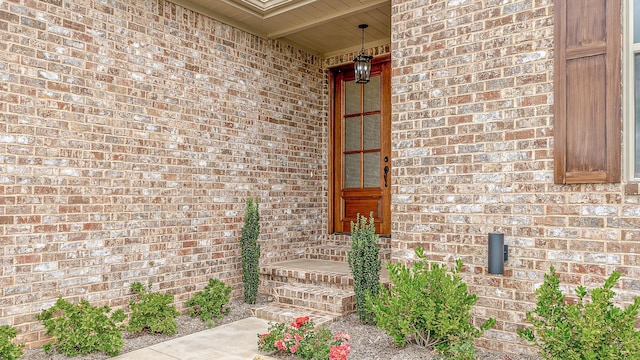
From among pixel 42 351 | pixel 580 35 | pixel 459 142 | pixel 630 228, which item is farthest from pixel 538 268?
pixel 42 351

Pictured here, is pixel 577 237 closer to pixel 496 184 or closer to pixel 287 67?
pixel 496 184

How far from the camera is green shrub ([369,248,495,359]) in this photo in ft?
10.5

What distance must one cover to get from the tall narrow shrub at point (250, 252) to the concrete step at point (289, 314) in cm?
39

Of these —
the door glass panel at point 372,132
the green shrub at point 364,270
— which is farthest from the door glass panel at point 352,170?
the green shrub at point 364,270

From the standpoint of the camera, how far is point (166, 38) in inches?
188

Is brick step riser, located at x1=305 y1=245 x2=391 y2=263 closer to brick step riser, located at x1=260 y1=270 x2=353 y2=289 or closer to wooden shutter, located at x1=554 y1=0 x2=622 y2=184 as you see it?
brick step riser, located at x1=260 y1=270 x2=353 y2=289

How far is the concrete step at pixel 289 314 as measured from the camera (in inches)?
169

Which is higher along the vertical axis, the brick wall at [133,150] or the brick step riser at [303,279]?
the brick wall at [133,150]

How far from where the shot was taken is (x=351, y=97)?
21.6ft

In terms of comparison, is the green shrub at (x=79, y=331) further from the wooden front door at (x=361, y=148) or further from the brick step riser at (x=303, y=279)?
the wooden front door at (x=361, y=148)

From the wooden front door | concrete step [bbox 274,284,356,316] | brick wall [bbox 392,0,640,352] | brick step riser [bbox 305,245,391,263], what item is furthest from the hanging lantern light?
concrete step [bbox 274,284,356,316]

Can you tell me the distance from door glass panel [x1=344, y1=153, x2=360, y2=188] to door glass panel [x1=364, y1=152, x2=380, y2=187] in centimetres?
14

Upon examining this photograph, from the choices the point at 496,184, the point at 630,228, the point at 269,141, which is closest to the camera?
the point at 630,228

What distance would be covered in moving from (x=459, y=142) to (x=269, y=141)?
9.13 feet
